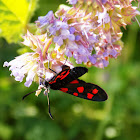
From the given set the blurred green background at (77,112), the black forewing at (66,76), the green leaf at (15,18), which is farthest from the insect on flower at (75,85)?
the blurred green background at (77,112)

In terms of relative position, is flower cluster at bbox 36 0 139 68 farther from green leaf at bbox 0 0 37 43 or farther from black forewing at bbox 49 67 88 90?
green leaf at bbox 0 0 37 43

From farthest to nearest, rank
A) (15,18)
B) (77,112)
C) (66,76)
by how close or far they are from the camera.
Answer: (77,112)
(15,18)
(66,76)

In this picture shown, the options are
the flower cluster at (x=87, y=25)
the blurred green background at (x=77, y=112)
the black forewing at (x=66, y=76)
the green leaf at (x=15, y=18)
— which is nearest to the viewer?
the flower cluster at (x=87, y=25)

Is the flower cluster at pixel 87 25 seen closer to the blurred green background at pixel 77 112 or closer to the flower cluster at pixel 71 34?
the flower cluster at pixel 71 34

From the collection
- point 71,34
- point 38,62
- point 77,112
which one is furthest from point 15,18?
point 77,112

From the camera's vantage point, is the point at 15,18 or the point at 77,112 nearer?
Result: the point at 15,18

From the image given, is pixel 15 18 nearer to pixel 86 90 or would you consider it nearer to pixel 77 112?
pixel 86 90
